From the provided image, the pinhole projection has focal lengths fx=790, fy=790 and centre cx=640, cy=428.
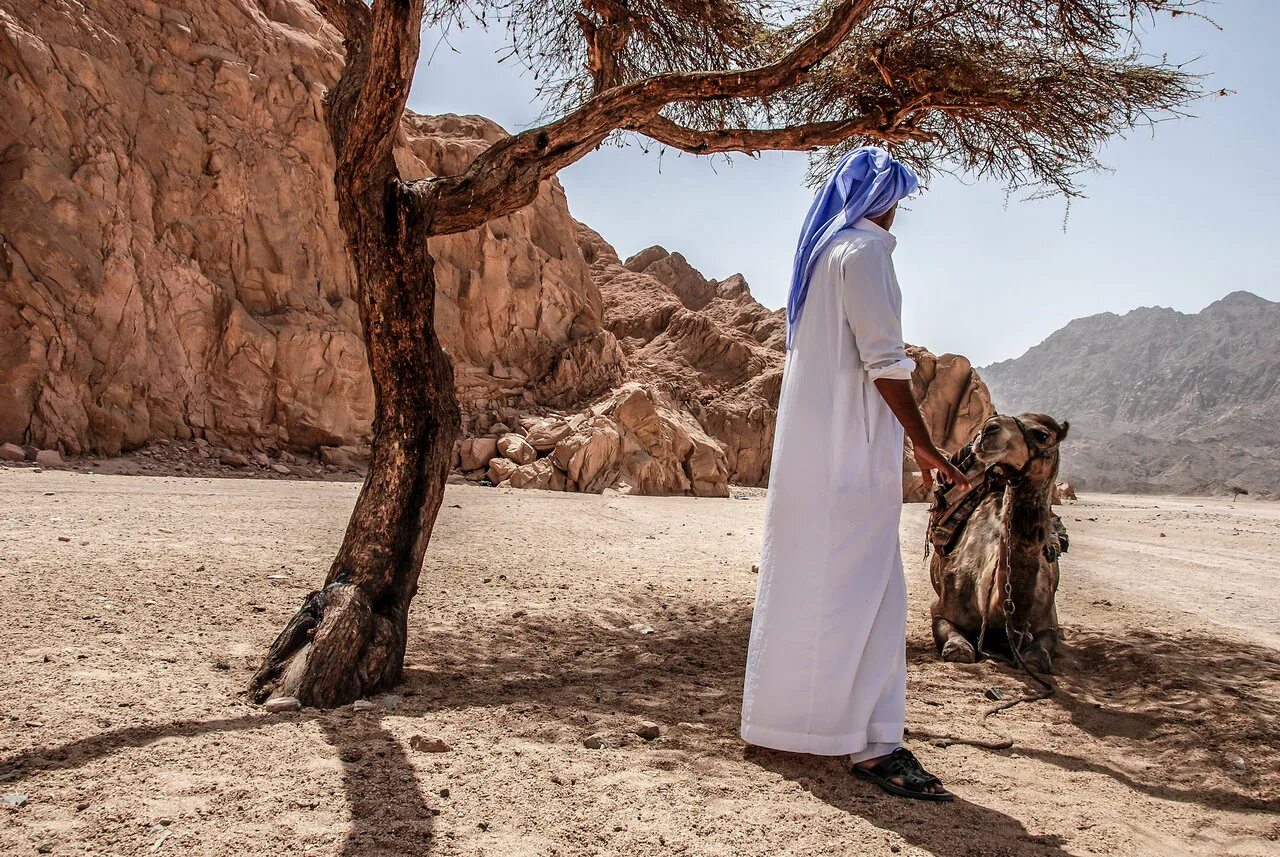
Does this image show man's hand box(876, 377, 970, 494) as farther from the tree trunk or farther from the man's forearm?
the tree trunk

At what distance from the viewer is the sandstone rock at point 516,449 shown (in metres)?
16.0

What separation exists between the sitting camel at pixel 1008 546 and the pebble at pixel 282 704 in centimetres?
309

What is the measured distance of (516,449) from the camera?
1609 centimetres

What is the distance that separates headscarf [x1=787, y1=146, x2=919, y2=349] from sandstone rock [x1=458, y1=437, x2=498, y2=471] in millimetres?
13370

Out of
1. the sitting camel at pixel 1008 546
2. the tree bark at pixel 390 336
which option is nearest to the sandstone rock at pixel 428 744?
the tree bark at pixel 390 336

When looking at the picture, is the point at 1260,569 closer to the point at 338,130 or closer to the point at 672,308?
the point at 338,130

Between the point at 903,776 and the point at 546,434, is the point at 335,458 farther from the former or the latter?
the point at 903,776

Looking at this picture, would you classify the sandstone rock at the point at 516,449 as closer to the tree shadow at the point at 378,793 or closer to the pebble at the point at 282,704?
the pebble at the point at 282,704

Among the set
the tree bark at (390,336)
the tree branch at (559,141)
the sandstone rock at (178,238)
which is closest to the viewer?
the tree bark at (390,336)

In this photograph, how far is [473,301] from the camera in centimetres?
1848

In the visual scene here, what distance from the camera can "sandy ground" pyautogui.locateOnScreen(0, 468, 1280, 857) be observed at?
221cm

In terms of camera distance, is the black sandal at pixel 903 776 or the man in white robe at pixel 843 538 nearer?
the black sandal at pixel 903 776

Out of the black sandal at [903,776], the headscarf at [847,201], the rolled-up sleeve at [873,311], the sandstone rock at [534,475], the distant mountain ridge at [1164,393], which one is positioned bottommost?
the black sandal at [903,776]

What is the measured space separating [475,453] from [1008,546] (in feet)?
41.3
